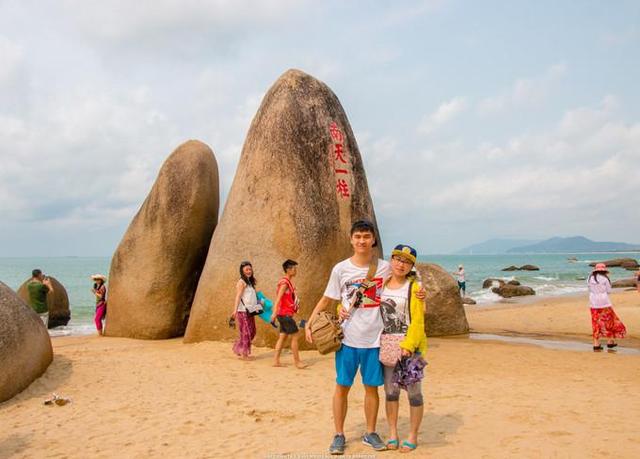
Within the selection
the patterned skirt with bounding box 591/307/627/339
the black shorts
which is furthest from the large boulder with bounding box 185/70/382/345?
the patterned skirt with bounding box 591/307/627/339

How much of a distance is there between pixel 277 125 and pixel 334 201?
1.60m

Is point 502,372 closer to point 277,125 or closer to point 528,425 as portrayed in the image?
point 528,425

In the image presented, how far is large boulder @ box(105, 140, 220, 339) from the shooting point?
10023 mm

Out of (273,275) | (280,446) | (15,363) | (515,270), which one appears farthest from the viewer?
(515,270)

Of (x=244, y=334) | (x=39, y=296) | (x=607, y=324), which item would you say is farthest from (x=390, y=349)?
(x=39, y=296)

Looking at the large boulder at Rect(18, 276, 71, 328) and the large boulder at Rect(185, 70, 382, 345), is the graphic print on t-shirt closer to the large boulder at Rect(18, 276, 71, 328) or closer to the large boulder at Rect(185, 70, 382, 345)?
the large boulder at Rect(185, 70, 382, 345)

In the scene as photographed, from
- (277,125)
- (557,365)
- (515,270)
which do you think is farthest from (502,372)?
(515,270)

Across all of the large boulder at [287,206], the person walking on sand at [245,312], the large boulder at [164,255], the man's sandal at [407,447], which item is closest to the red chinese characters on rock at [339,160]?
the large boulder at [287,206]

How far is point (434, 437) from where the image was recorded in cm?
414

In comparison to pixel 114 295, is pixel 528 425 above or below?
below

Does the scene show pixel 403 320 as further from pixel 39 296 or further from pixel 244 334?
pixel 39 296

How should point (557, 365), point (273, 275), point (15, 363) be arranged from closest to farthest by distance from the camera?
point (15, 363), point (557, 365), point (273, 275)

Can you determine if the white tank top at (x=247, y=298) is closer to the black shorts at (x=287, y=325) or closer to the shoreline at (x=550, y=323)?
the black shorts at (x=287, y=325)

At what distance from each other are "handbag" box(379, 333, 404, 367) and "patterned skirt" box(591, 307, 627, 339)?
6485mm
